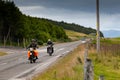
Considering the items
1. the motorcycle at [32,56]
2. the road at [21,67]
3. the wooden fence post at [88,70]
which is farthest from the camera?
the motorcycle at [32,56]

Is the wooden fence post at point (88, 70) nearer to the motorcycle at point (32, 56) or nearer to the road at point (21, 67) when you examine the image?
the road at point (21, 67)

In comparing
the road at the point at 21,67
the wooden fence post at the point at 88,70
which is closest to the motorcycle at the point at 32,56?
the road at the point at 21,67

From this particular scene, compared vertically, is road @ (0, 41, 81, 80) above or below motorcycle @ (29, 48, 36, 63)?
below

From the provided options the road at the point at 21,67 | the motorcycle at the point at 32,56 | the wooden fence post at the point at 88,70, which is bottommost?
the road at the point at 21,67

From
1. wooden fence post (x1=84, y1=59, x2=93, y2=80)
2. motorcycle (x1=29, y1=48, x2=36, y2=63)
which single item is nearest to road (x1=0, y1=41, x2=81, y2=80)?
motorcycle (x1=29, y1=48, x2=36, y2=63)

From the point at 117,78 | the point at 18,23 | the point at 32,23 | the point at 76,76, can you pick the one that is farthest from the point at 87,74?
the point at 32,23

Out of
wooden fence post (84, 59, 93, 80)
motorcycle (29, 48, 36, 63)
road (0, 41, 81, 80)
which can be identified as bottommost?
road (0, 41, 81, 80)

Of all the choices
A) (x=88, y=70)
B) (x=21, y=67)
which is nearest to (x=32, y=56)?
(x=21, y=67)

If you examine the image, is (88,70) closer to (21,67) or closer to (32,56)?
(21,67)

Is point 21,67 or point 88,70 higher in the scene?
point 88,70

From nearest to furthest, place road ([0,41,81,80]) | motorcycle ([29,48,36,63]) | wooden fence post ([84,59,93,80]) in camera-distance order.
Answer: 1. wooden fence post ([84,59,93,80])
2. road ([0,41,81,80])
3. motorcycle ([29,48,36,63])

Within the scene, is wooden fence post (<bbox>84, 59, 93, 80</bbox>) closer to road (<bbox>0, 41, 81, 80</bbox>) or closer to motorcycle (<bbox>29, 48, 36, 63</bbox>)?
road (<bbox>0, 41, 81, 80</bbox>)

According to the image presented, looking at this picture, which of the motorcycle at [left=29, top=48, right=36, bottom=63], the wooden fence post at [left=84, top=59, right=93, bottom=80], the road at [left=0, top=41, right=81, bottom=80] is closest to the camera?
the wooden fence post at [left=84, top=59, right=93, bottom=80]

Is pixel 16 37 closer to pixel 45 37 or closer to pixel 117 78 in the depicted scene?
pixel 45 37
